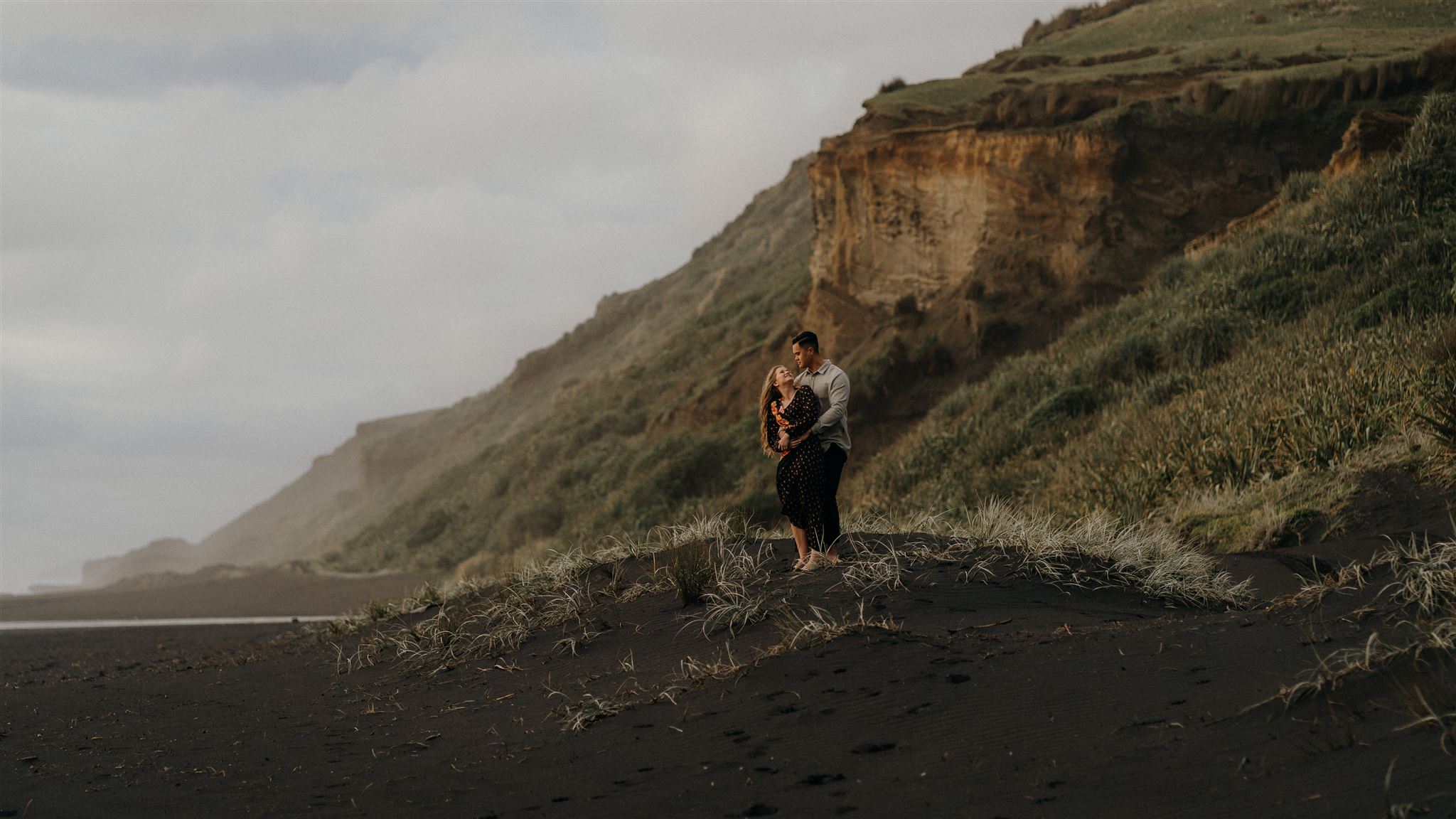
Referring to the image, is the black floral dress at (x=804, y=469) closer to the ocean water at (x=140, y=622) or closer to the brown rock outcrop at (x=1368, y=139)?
the ocean water at (x=140, y=622)

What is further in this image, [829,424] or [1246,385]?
[1246,385]

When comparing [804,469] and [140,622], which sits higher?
[804,469]

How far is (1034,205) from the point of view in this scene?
21875 millimetres

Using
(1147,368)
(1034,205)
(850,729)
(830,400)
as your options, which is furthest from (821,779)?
(1034,205)

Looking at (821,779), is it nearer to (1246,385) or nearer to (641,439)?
(1246,385)

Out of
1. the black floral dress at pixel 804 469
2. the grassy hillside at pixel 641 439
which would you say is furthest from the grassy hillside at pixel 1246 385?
the grassy hillside at pixel 641 439

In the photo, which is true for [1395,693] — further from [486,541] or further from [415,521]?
[415,521]

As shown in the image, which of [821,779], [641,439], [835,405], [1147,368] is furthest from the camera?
[641,439]

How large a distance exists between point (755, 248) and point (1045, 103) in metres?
27.8

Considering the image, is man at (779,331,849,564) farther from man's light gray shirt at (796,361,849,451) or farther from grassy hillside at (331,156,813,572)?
grassy hillside at (331,156,813,572)

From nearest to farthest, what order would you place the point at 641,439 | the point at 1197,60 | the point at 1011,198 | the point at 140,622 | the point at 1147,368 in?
1. the point at 1147,368
2. the point at 140,622
3. the point at 1011,198
4. the point at 1197,60
5. the point at 641,439

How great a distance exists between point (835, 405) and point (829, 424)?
0.15 metres

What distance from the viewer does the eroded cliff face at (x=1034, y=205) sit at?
2080 cm

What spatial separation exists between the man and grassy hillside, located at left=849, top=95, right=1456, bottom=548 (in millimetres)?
4298
